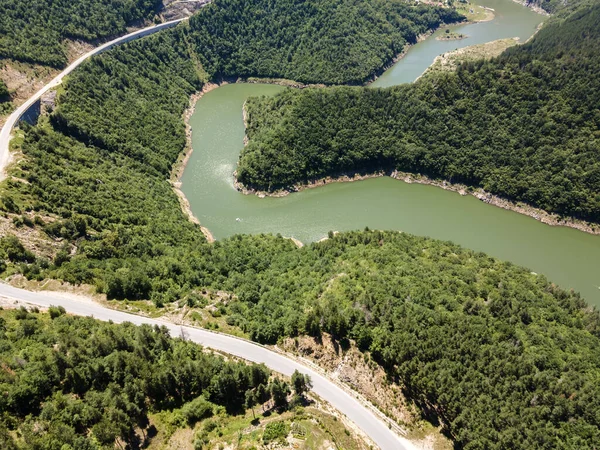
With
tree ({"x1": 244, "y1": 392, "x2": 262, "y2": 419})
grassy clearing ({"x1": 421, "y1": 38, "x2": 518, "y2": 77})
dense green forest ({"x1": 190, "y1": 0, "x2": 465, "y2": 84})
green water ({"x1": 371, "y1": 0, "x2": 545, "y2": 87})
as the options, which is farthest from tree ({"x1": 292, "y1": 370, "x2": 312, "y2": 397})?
grassy clearing ({"x1": 421, "y1": 38, "x2": 518, "y2": 77})

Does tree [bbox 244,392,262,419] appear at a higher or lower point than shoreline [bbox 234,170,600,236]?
lower

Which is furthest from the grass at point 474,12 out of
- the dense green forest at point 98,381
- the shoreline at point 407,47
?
the dense green forest at point 98,381

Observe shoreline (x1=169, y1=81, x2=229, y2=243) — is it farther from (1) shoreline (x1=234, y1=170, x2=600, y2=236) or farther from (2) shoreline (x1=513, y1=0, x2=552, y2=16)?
(2) shoreline (x1=513, y1=0, x2=552, y2=16)

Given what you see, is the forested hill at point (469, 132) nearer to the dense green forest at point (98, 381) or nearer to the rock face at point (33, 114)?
the rock face at point (33, 114)

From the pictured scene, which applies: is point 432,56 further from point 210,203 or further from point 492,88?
point 210,203

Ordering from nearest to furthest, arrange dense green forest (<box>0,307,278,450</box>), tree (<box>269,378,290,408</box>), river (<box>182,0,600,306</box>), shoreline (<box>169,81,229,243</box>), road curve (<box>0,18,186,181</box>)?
dense green forest (<box>0,307,278,450</box>)
tree (<box>269,378,290,408</box>)
road curve (<box>0,18,186,181</box>)
river (<box>182,0,600,306</box>)
shoreline (<box>169,81,229,243</box>)

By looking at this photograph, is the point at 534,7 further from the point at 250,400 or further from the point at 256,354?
the point at 250,400
